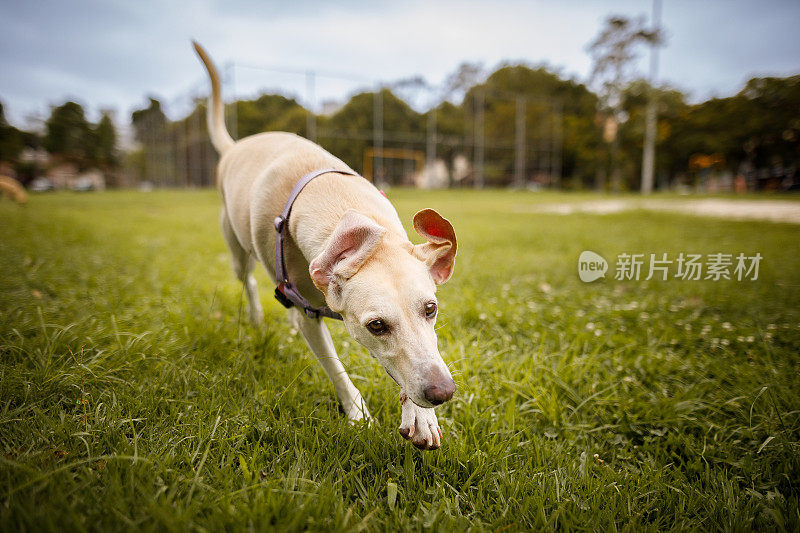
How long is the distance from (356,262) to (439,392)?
59 cm

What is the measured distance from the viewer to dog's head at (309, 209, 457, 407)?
1457mm

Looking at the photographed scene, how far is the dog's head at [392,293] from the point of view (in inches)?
57.4

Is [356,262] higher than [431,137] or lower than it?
lower

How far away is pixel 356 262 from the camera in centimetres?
160

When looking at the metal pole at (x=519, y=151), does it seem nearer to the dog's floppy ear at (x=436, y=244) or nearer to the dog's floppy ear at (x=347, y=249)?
the dog's floppy ear at (x=436, y=244)

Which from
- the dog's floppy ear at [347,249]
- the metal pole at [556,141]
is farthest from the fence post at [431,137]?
the dog's floppy ear at [347,249]

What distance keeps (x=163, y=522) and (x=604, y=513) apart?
1.49m

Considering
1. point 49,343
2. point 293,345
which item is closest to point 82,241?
point 49,343

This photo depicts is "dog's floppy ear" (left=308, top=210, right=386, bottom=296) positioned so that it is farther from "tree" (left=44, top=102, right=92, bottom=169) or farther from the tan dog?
"tree" (left=44, top=102, right=92, bottom=169)

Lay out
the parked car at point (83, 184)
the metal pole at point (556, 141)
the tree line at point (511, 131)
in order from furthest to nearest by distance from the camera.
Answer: the parked car at point (83, 184) < the metal pole at point (556, 141) < the tree line at point (511, 131)

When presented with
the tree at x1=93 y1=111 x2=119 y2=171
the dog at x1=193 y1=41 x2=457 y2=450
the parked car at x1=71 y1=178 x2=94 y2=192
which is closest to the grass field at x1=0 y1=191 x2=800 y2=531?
the dog at x1=193 y1=41 x2=457 y2=450

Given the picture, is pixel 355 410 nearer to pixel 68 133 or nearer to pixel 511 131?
pixel 511 131

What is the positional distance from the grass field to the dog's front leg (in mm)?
82

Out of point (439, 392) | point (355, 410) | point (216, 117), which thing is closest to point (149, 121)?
point (216, 117)
